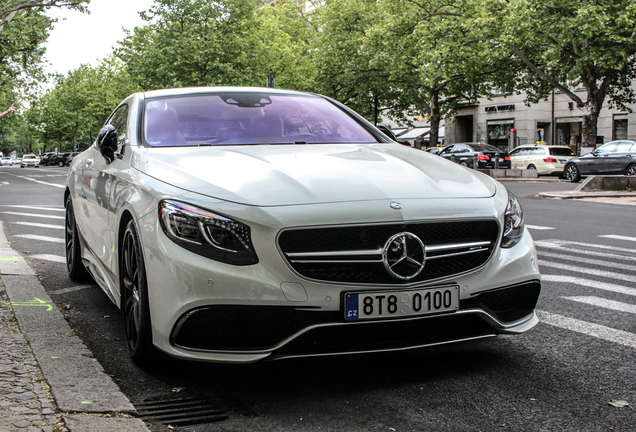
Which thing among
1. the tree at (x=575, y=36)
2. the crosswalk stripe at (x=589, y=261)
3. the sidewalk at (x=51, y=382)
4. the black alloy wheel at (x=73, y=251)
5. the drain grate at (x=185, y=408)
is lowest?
the crosswalk stripe at (x=589, y=261)

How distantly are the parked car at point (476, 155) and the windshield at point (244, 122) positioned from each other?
97.0 feet

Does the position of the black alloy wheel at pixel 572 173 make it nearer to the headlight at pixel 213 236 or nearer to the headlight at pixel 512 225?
the headlight at pixel 512 225

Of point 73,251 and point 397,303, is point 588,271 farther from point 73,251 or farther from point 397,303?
point 73,251

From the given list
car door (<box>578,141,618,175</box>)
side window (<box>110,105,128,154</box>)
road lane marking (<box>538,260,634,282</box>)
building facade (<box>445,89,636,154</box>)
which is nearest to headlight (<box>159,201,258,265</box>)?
side window (<box>110,105,128,154</box>)

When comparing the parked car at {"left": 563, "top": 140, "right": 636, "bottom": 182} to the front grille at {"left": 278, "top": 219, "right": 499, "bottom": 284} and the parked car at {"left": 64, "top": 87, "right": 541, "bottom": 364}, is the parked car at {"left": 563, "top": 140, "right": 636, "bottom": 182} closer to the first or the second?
the parked car at {"left": 64, "top": 87, "right": 541, "bottom": 364}

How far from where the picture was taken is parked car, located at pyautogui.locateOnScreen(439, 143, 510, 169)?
35.6 meters

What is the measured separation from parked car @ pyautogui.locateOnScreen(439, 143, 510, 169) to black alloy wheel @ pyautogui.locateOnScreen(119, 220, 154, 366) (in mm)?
30828

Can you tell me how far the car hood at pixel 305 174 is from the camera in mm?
3344

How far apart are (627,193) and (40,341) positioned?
59.6 ft

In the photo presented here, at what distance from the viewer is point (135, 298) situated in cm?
379

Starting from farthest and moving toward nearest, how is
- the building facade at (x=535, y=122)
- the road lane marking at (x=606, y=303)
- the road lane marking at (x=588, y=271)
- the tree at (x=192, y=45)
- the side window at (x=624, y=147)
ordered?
the building facade at (x=535, y=122), the tree at (x=192, y=45), the side window at (x=624, y=147), the road lane marking at (x=588, y=271), the road lane marking at (x=606, y=303)

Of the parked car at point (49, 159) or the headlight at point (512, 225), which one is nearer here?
the headlight at point (512, 225)

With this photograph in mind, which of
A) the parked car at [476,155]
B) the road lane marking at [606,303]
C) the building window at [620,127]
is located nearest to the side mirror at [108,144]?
the road lane marking at [606,303]

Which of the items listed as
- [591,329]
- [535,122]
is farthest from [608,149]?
[535,122]
